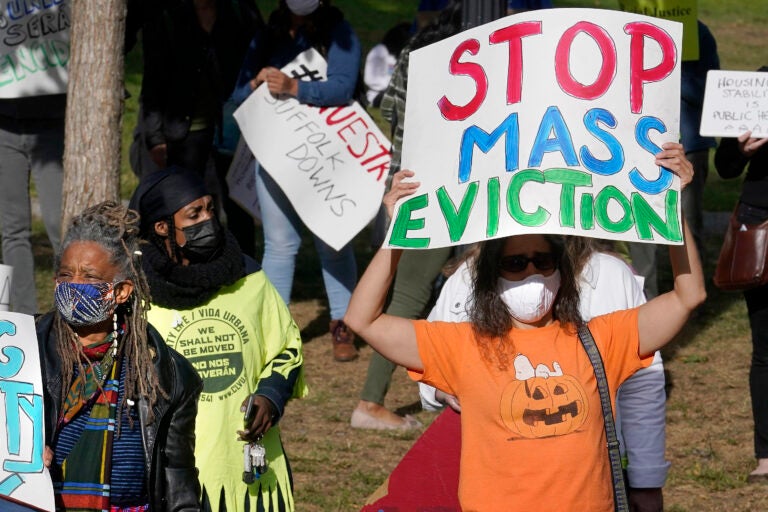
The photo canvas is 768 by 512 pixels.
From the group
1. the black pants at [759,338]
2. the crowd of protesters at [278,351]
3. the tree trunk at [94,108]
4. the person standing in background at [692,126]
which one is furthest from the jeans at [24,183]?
the black pants at [759,338]

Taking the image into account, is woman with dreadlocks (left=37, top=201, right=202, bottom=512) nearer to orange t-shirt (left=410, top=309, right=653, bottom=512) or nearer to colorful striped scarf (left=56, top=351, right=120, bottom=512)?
colorful striped scarf (left=56, top=351, right=120, bottom=512)

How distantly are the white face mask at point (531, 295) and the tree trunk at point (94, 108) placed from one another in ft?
10.2

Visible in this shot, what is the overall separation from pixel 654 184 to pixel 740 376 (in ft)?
16.0

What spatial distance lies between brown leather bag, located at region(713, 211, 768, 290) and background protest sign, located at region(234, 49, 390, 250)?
7.55 ft

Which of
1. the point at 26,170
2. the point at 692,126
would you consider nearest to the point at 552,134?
the point at 26,170

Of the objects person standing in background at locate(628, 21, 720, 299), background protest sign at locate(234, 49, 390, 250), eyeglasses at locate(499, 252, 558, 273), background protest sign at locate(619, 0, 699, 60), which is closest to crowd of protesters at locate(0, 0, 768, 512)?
eyeglasses at locate(499, 252, 558, 273)

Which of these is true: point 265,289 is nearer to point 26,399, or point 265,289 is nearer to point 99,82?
point 26,399

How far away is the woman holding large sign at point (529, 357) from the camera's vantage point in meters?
3.57

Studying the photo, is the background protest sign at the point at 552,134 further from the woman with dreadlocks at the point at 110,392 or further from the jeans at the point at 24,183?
the jeans at the point at 24,183

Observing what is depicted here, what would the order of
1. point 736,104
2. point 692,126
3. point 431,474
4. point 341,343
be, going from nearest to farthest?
point 431,474
point 736,104
point 341,343
point 692,126

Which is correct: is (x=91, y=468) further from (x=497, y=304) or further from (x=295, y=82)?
(x=295, y=82)

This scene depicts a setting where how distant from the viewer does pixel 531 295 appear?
12.0 ft

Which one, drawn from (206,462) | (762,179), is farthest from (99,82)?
(762,179)

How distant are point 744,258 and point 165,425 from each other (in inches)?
127
